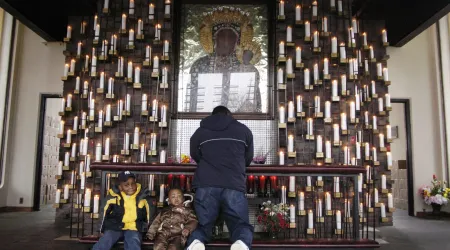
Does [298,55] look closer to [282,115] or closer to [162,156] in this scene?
[282,115]

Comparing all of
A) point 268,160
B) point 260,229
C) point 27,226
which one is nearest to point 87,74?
point 27,226

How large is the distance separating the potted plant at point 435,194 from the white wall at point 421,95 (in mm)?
218

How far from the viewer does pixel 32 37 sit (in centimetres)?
980

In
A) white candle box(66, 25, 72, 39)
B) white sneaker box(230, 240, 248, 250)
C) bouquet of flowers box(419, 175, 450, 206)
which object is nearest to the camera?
white sneaker box(230, 240, 248, 250)

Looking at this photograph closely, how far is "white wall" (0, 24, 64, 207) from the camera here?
9461 millimetres

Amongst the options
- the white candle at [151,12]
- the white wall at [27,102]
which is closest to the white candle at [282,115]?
the white candle at [151,12]

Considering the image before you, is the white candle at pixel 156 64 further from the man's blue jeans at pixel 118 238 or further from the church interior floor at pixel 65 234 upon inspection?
the man's blue jeans at pixel 118 238

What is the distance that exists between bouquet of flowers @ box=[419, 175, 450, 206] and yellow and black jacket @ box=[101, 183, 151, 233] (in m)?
6.85

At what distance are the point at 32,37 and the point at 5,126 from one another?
2.09 metres

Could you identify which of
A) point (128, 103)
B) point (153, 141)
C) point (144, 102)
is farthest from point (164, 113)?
point (128, 103)

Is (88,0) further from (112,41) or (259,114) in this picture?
(259,114)

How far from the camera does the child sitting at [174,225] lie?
397 centimetres

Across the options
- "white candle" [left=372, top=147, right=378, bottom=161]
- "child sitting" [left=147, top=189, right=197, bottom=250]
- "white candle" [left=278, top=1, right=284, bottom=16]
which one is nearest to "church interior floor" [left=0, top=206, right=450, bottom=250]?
"child sitting" [left=147, top=189, right=197, bottom=250]

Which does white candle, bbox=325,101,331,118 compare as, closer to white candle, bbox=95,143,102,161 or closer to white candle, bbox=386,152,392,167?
white candle, bbox=386,152,392,167
